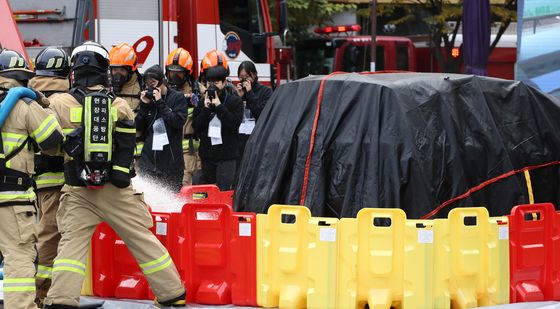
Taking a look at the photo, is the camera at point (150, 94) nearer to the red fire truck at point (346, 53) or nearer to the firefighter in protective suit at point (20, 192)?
the firefighter in protective suit at point (20, 192)

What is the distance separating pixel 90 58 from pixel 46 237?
4.65ft

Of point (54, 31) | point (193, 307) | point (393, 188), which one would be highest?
point (54, 31)

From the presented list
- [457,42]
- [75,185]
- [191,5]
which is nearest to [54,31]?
[191,5]

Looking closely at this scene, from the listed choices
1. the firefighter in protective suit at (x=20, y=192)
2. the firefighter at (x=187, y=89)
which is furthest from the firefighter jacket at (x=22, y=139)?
the firefighter at (x=187, y=89)

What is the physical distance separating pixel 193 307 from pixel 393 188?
1.68 meters

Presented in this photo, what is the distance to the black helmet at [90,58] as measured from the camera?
750 centimetres

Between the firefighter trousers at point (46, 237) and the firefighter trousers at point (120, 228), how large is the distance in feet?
1.42

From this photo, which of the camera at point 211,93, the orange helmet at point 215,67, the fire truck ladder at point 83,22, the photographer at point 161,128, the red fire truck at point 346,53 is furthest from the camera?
the red fire truck at point 346,53

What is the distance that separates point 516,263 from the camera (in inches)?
297

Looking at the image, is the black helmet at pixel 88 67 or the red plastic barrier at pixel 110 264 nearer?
the black helmet at pixel 88 67

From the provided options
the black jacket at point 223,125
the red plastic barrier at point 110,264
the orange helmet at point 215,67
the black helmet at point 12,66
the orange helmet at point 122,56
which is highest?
the black helmet at point 12,66

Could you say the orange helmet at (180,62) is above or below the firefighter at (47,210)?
above

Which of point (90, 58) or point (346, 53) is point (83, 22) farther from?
point (346, 53)

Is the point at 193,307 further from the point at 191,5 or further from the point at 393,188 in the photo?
A: the point at 191,5
